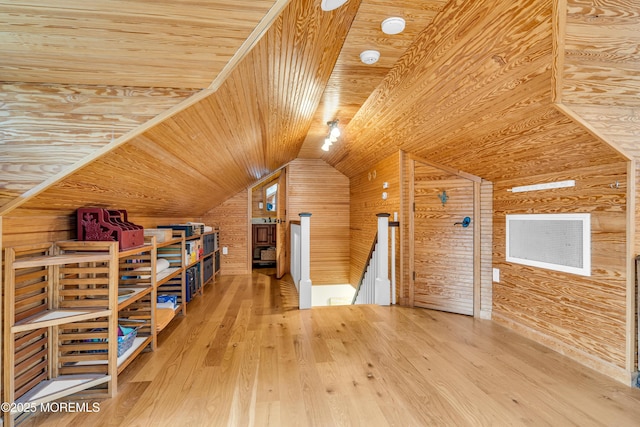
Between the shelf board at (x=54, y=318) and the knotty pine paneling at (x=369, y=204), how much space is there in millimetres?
2763

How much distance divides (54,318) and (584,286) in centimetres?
323

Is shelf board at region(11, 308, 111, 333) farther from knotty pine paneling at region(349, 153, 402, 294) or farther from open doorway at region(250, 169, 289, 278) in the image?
open doorway at region(250, 169, 289, 278)

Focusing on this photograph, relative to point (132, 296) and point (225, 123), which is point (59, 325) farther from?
point (225, 123)

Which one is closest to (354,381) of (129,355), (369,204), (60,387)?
(129,355)

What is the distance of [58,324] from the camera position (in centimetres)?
145

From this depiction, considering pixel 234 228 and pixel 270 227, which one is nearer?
pixel 234 228

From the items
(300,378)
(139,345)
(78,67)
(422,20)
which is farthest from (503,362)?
(78,67)

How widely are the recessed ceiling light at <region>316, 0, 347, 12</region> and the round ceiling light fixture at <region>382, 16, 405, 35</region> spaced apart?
0.46m

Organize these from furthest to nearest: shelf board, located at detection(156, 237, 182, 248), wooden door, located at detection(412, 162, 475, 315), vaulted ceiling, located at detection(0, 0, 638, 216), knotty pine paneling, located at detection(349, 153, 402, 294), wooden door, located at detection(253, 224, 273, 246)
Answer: wooden door, located at detection(253, 224, 273, 246) < knotty pine paneling, located at detection(349, 153, 402, 294) < wooden door, located at detection(412, 162, 475, 315) < shelf board, located at detection(156, 237, 182, 248) < vaulted ceiling, located at detection(0, 0, 638, 216)

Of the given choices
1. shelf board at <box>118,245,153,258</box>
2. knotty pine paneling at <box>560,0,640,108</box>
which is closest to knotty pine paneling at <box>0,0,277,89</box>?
shelf board at <box>118,245,153,258</box>

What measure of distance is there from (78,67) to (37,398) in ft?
5.14

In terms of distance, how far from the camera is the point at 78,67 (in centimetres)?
110

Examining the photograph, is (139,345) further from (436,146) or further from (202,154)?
(436,146)

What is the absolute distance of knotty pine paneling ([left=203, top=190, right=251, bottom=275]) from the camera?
486 cm
